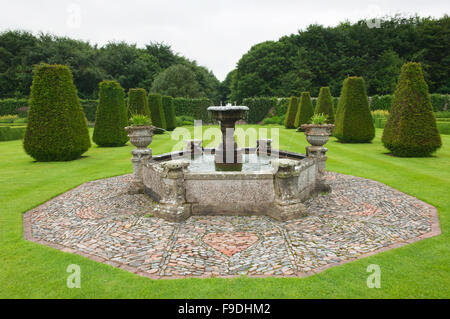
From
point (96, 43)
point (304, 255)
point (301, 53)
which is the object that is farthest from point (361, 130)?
point (96, 43)

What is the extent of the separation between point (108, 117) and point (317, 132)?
13.9m

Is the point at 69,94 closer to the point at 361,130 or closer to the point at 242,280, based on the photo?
the point at 242,280

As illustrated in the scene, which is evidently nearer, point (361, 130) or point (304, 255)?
point (304, 255)

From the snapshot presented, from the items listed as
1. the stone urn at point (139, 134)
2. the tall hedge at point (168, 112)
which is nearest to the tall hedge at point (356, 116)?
the stone urn at point (139, 134)

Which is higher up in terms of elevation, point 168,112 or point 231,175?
point 168,112

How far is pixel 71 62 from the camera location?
141 feet

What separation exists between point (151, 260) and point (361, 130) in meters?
17.1

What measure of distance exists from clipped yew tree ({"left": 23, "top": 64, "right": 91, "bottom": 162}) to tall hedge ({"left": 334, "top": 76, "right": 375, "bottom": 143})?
1601 cm

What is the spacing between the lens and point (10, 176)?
1034 centimetres

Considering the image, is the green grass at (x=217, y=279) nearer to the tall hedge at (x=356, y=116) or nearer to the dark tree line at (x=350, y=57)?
the tall hedge at (x=356, y=116)

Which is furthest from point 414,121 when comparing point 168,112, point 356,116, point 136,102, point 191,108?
point 191,108

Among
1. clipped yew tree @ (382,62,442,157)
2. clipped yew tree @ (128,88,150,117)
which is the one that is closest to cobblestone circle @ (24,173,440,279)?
clipped yew tree @ (382,62,442,157)

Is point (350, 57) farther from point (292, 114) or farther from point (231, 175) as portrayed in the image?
point (231, 175)

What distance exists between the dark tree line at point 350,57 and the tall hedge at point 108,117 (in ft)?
115
